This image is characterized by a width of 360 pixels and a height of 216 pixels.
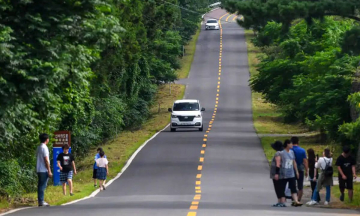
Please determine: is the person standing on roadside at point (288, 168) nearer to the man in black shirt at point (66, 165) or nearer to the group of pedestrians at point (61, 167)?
the group of pedestrians at point (61, 167)

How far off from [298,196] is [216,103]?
51.7 metres

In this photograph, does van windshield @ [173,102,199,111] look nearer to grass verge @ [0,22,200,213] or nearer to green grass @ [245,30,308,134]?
grass verge @ [0,22,200,213]

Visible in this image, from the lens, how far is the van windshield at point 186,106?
48000 mm

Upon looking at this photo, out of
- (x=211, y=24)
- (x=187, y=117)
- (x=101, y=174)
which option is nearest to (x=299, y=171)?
(x=101, y=174)

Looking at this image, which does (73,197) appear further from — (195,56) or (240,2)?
(195,56)

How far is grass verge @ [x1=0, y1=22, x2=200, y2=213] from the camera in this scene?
21.1 m

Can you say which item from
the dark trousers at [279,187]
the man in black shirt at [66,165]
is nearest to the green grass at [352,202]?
the dark trousers at [279,187]

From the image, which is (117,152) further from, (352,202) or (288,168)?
(288,168)

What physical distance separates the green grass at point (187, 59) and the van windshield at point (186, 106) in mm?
38033

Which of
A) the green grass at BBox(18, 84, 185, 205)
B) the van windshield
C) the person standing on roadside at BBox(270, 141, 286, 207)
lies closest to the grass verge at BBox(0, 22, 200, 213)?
the green grass at BBox(18, 84, 185, 205)

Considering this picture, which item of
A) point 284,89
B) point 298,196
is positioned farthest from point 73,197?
point 284,89

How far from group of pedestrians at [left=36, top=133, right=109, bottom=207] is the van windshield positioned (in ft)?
72.6

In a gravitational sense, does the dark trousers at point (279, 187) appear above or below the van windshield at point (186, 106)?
above

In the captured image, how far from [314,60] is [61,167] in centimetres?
2016
